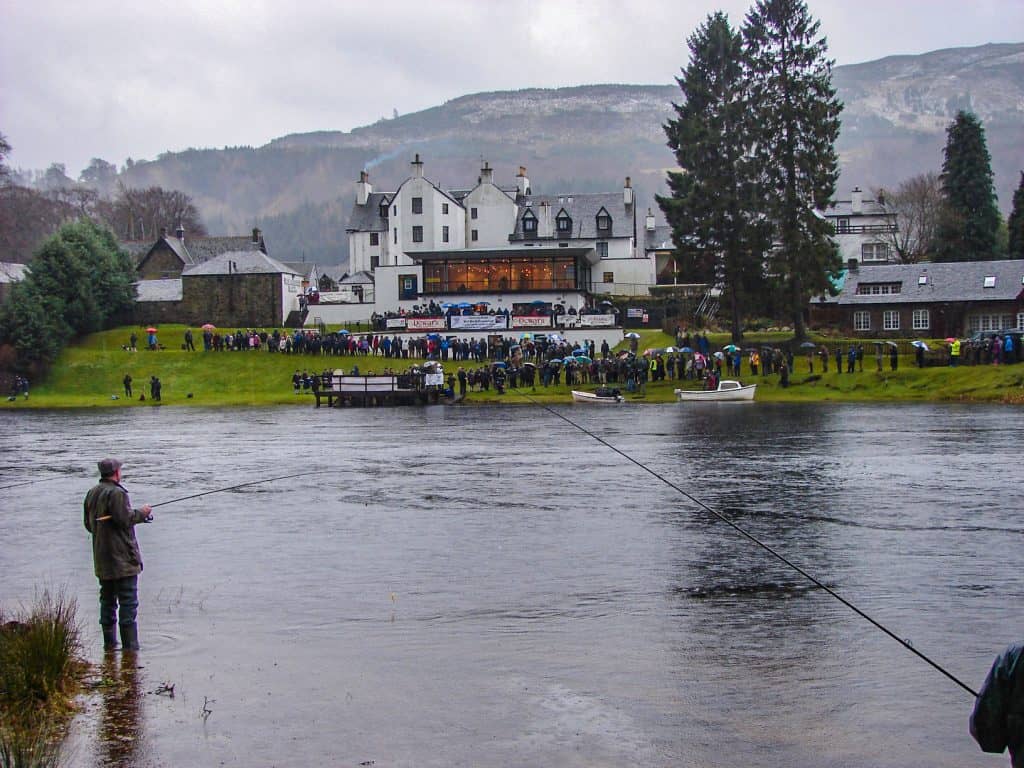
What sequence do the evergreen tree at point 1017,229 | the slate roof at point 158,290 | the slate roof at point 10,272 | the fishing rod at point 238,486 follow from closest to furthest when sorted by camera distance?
1. the fishing rod at point 238,486
2. the evergreen tree at point 1017,229
3. the slate roof at point 158,290
4. the slate roof at point 10,272

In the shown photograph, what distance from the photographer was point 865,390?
176 feet

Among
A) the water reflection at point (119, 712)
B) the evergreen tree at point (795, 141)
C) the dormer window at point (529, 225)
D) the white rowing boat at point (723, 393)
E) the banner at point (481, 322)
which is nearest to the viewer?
the water reflection at point (119, 712)

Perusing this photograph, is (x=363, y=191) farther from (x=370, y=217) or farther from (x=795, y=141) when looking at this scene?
(x=795, y=141)

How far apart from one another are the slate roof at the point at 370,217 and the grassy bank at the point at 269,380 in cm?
3259

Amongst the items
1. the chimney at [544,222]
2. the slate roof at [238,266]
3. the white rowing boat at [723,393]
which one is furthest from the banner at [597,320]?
the slate roof at [238,266]

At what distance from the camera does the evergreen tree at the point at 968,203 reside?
87.1 meters

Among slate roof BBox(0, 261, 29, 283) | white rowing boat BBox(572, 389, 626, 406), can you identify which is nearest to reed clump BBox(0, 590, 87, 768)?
white rowing boat BBox(572, 389, 626, 406)

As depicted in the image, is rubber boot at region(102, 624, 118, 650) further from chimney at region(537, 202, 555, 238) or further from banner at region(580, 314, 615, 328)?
chimney at region(537, 202, 555, 238)

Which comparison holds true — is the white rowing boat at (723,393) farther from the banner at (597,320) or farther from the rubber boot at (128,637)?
the rubber boot at (128,637)

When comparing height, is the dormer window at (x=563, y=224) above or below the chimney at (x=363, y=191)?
below

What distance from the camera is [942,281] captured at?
2913 inches

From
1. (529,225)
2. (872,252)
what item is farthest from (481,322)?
(872,252)

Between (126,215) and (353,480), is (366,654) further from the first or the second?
(126,215)

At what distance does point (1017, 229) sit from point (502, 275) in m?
41.0
